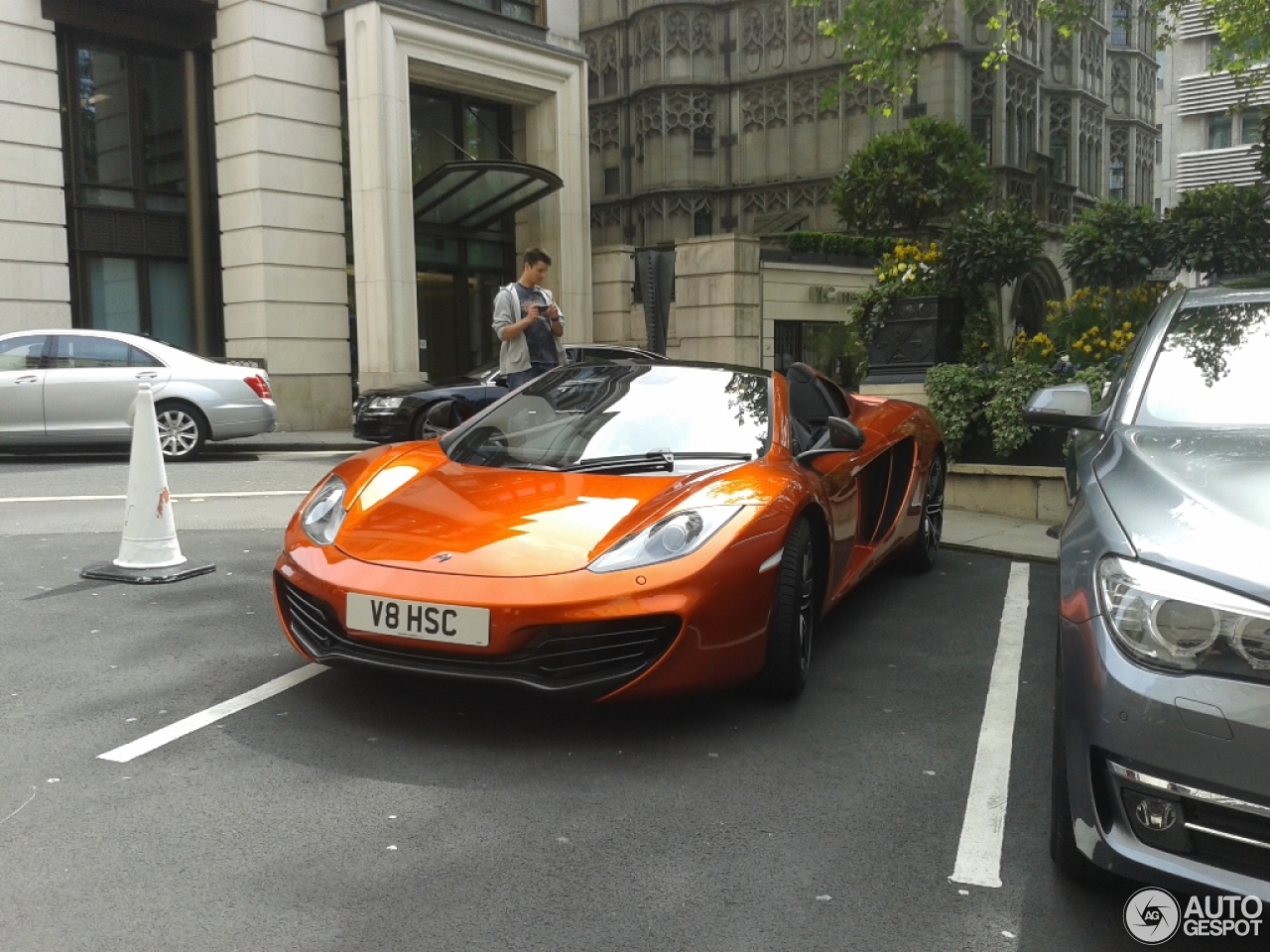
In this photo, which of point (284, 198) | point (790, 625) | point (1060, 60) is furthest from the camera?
point (1060, 60)

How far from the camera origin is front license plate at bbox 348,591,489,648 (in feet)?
12.0

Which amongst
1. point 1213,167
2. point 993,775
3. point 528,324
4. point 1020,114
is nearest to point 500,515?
point 993,775

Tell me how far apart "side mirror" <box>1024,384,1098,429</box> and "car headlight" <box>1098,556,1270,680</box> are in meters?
1.47

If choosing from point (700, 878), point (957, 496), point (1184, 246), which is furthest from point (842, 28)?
point (700, 878)

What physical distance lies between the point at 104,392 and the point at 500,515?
396 inches

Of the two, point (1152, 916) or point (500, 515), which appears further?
point (500, 515)

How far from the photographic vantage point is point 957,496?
29.9 ft

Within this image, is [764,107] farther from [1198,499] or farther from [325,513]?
[1198,499]

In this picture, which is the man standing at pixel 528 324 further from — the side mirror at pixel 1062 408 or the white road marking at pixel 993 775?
the side mirror at pixel 1062 408

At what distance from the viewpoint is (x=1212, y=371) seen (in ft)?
12.4

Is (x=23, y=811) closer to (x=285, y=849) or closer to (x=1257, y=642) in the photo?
(x=285, y=849)

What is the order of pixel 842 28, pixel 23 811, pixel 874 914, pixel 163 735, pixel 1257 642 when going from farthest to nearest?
pixel 842 28
pixel 163 735
pixel 23 811
pixel 874 914
pixel 1257 642

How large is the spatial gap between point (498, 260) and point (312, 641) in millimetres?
19411

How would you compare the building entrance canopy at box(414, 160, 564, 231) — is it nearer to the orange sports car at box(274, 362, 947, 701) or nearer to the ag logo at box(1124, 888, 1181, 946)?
the orange sports car at box(274, 362, 947, 701)
